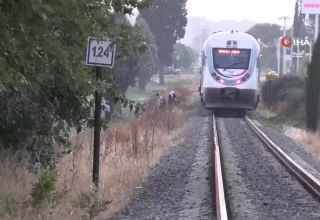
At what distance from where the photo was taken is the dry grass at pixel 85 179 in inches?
408

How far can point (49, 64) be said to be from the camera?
1116 cm

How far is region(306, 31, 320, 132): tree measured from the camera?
101 ft

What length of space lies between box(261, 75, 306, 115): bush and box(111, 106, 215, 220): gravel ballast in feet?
78.7

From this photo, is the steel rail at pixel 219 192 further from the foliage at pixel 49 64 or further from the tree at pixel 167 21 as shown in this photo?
the tree at pixel 167 21

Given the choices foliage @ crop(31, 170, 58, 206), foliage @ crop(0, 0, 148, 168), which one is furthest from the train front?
foliage @ crop(31, 170, 58, 206)

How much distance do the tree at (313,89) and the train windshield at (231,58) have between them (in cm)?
318

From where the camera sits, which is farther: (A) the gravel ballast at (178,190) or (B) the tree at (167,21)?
(B) the tree at (167,21)

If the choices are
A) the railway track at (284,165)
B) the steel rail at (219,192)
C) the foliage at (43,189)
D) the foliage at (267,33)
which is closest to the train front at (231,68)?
the railway track at (284,165)

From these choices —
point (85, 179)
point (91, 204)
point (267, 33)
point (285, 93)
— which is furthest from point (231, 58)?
point (267, 33)

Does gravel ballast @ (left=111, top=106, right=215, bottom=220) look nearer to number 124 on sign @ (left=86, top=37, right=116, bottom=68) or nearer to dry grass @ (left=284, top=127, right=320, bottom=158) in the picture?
number 124 on sign @ (left=86, top=37, right=116, bottom=68)

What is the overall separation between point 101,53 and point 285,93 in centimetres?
3876

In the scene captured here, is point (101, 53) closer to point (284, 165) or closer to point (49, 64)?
point (49, 64)

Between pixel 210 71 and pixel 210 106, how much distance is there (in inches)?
67.5

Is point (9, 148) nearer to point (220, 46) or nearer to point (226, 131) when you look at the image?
point (226, 131)
